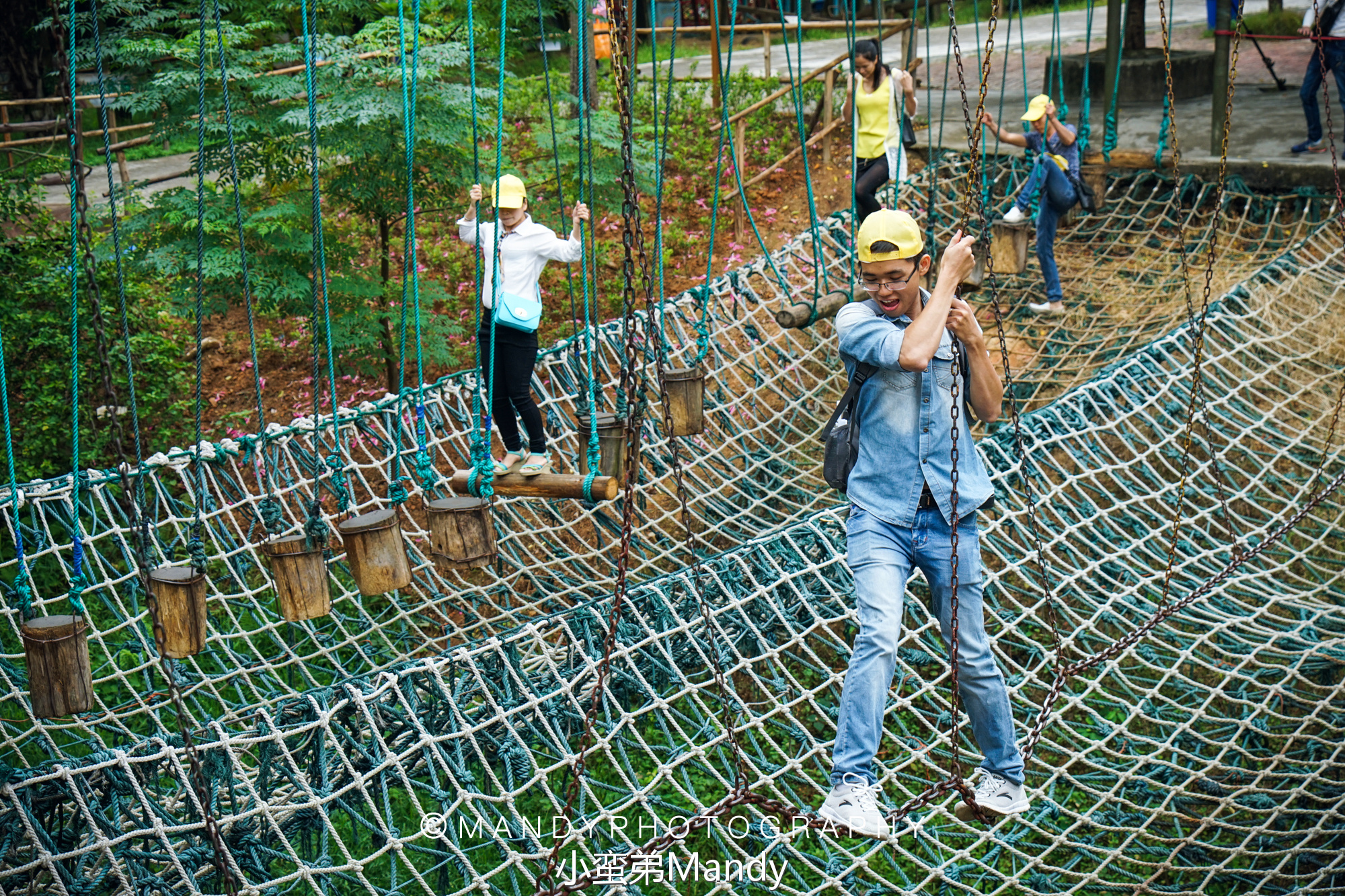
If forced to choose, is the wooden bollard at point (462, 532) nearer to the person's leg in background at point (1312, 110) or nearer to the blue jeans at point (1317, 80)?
the blue jeans at point (1317, 80)

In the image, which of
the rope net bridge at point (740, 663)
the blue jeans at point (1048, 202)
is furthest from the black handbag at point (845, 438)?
the blue jeans at point (1048, 202)

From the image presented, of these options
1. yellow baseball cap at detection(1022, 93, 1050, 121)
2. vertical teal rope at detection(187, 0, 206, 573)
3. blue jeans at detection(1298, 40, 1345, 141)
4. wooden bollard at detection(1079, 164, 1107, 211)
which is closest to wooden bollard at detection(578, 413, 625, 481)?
vertical teal rope at detection(187, 0, 206, 573)

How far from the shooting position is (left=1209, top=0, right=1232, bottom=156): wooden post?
7.03m

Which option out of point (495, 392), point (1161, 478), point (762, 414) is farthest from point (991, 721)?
point (762, 414)

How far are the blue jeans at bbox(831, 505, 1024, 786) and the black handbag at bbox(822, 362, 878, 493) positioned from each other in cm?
9

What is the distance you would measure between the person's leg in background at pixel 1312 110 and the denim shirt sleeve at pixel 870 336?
5.93 metres

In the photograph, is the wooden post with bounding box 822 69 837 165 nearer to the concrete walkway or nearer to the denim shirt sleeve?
the concrete walkway

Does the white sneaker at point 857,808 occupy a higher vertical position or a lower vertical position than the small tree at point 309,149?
lower

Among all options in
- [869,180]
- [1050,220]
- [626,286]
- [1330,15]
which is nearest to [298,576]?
[626,286]

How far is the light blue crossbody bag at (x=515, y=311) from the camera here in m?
4.28

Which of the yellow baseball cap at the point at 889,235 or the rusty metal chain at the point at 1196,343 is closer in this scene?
the yellow baseball cap at the point at 889,235

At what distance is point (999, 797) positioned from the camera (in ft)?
8.84

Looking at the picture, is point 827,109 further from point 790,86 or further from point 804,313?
point 804,313

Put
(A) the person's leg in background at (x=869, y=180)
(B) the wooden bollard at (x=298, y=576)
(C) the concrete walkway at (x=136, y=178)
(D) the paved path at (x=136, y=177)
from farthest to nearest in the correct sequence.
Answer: (D) the paved path at (x=136, y=177) → (C) the concrete walkway at (x=136, y=178) → (A) the person's leg in background at (x=869, y=180) → (B) the wooden bollard at (x=298, y=576)
